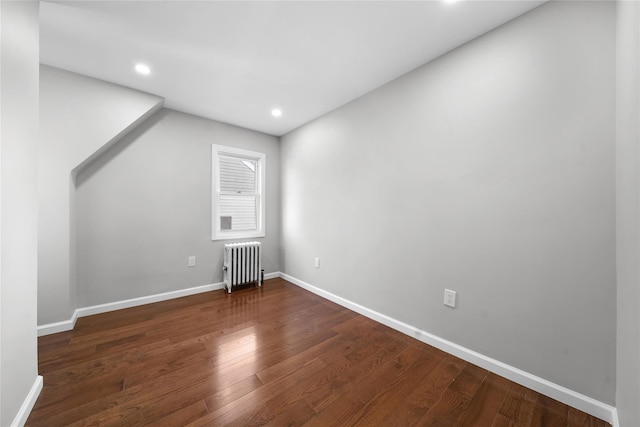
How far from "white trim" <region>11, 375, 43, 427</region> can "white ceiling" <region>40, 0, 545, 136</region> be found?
2.46 m

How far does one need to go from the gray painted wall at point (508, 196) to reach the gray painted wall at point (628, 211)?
0.10 meters

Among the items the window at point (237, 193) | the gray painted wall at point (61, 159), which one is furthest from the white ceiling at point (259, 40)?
the window at point (237, 193)

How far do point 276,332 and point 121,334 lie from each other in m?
1.45

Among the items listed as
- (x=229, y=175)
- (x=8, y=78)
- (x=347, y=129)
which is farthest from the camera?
(x=229, y=175)

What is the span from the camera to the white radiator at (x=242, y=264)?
3240mm

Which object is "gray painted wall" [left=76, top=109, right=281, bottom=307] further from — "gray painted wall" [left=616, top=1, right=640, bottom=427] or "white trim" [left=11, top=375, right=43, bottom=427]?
"gray painted wall" [left=616, top=1, right=640, bottom=427]

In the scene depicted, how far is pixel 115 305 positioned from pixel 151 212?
1132mm

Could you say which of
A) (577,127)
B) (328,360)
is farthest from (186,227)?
(577,127)

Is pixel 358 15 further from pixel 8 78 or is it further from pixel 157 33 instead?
pixel 8 78

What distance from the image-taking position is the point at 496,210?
164cm

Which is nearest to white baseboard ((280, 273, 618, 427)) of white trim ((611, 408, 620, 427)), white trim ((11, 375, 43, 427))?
white trim ((611, 408, 620, 427))

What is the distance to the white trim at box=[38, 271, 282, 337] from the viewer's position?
2113 millimetres

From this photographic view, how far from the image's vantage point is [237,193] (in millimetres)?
3627

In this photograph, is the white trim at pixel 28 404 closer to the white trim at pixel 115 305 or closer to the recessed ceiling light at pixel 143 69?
the white trim at pixel 115 305
